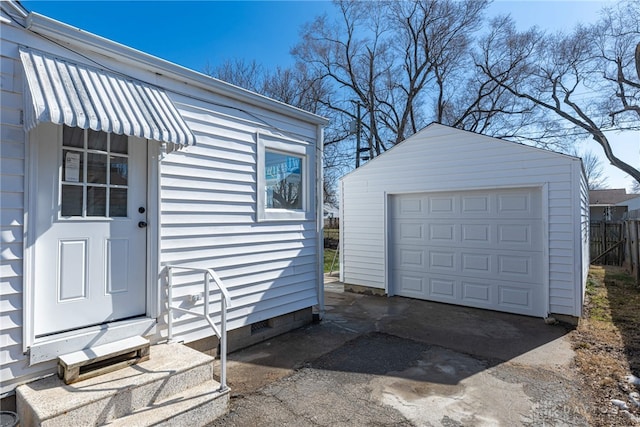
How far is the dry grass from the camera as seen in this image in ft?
9.87

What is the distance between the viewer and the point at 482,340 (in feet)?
15.1

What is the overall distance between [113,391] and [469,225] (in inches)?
231

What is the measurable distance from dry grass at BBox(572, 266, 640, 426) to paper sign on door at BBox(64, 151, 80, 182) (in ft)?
15.2

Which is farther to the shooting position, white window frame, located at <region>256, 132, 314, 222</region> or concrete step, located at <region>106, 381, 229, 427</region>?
white window frame, located at <region>256, 132, 314, 222</region>

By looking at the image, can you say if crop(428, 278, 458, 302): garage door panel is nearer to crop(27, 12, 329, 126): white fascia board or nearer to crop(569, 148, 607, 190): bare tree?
crop(27, 12, 329, 126): white fascia board

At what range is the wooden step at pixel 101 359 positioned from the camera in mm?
2479

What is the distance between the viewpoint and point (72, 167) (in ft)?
9.41

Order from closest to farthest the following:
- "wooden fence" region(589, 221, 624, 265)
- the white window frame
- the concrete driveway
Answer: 1. the concrete driveway
2. the white window frame
3. "wooden fence" region(589, 221, 624, 265)

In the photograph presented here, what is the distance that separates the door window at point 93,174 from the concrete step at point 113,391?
4.28 feet

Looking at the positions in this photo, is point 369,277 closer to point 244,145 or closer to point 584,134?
point 244,145

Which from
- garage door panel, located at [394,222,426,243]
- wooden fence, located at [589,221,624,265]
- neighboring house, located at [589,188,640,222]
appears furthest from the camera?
neighboring house, located at [589,188,640,222]

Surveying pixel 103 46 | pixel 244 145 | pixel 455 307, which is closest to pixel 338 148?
pixel 455 307

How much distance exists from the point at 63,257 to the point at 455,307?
19.7ft

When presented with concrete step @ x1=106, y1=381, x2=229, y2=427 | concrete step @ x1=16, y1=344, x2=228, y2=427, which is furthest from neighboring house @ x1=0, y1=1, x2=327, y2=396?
concrete step @ x1=106, y1=381, x2=229, y2=427
